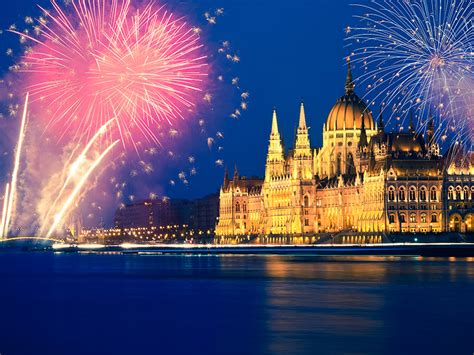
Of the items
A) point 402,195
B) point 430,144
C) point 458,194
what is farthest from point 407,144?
point 458,194

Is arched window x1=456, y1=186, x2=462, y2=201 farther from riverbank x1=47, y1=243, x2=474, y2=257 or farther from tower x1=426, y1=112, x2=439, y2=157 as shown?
riverbank x1=47, y1=243, x2=474, y2=257

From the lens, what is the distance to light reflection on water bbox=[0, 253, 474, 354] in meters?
48.8

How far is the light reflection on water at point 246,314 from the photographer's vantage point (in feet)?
160

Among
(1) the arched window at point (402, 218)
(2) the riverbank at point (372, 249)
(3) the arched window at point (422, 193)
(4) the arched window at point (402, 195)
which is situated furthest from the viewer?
(4) the arched window at point (402, 195)

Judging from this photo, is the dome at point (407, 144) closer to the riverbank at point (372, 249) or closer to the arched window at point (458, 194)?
the arched window at point (458, 194)

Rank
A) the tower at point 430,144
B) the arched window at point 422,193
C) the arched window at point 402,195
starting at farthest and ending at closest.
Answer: the tower at point 430,144
the arched window at point 402,195
the arched window at point 422,193

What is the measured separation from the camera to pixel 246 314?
6212cm

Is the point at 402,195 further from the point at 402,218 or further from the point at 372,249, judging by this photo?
the point at 372,249

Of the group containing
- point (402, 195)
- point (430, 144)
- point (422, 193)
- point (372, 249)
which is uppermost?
point (430, 144)

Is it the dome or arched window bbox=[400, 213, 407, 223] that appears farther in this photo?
the dome

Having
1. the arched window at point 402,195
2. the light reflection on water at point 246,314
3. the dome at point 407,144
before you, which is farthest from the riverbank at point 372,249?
the light reflection on water at point 246,314

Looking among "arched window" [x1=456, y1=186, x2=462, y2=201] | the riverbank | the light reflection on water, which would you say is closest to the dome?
"arched window" [x1=456, y1=186, x2=462, y2=201]

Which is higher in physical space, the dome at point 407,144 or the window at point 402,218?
the dome at point 407,144

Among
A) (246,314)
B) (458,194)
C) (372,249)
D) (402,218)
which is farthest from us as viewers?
(458,194)
